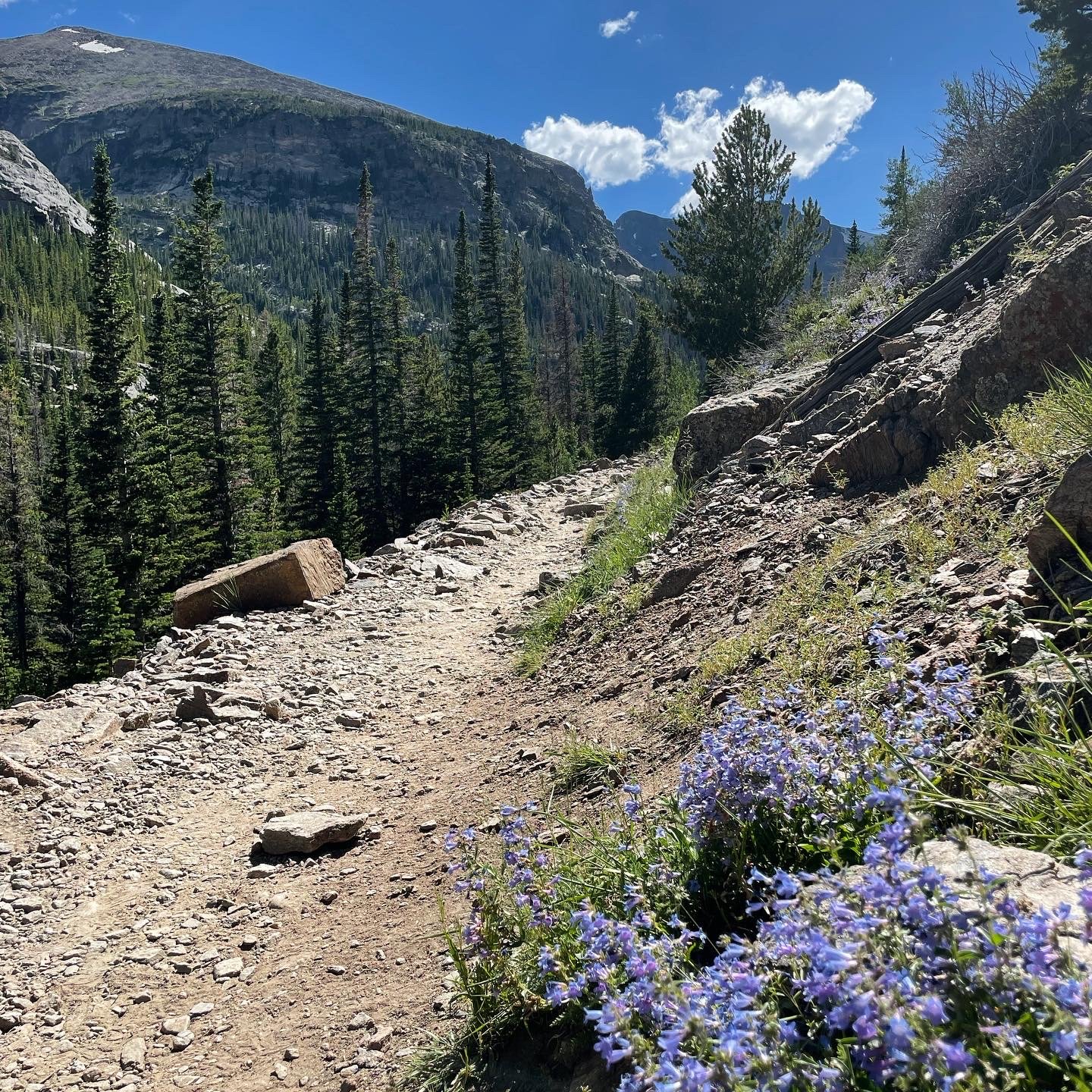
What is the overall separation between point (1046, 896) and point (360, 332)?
38.5 metres

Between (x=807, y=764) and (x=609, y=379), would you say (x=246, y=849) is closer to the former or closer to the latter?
(x=807, y=764)

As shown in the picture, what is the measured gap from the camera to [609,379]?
5075 cm

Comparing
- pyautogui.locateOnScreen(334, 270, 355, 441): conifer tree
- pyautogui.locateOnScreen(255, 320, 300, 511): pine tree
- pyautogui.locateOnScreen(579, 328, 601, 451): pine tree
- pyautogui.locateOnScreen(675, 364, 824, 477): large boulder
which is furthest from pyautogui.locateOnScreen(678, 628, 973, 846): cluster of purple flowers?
pyautogui.locateOnScreen(579, 328, 601, 451): pine tree

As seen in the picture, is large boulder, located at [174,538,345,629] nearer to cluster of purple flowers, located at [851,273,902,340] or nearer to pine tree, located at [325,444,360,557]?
cluster of purple flowers, located at [851,273,902,340]

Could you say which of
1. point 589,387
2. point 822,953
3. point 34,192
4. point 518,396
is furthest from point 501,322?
point 34,192

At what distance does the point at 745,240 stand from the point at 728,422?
438 inches

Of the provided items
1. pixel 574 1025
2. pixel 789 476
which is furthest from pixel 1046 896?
pixel 789 476

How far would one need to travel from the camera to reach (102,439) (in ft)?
81.1

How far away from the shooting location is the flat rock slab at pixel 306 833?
4.60m

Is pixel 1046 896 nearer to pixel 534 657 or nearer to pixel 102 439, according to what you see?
pixel 534 657

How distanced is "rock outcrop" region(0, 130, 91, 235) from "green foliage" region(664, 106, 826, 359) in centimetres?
15193

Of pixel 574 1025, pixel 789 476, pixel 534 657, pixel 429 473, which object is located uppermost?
pixel 429 473

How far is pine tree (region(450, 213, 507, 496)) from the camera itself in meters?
36.9

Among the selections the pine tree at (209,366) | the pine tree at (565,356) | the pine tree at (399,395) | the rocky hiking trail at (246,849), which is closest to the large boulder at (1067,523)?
the rocky hiking trail at (246,849)
